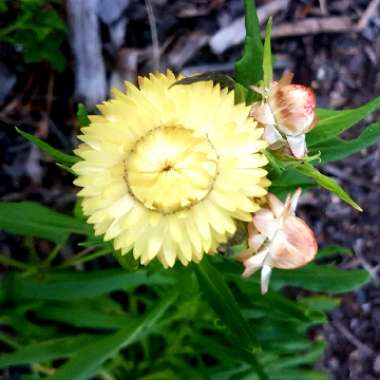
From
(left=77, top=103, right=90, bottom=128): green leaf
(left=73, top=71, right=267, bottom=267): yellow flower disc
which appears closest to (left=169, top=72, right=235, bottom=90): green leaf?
(left=73, top=71, right=267, bottom=267): yellow flower disc

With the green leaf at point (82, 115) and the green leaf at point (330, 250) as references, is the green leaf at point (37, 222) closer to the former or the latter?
the green leaf at point (82, 115)

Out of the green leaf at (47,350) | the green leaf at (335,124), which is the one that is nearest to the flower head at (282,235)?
the green leaf at (335,124)

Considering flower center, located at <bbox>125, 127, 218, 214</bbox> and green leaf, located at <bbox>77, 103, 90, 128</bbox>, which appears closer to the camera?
flower center, located at <bbox>125, 127, 218, 214</bbox>

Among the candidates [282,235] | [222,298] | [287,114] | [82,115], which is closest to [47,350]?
→ [222,298]

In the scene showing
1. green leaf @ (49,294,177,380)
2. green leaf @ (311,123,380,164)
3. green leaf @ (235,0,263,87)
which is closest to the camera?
green leaf @ (235,0,263,87)

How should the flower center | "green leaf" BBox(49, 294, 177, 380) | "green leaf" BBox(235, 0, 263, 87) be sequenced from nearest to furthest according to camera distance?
the flower center → "green leaf" BBox(235, 0, 263, 87) → "green leaf" BBox(49, 294, 177, 380)

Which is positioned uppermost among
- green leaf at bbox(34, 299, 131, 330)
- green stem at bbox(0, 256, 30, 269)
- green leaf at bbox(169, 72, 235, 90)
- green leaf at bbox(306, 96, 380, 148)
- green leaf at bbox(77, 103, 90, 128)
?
green leaf at bbox(169, 72, 235, 90)

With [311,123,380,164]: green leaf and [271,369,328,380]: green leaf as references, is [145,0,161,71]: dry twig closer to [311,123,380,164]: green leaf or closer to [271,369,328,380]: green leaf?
[311,123,380,164]: green leaf
